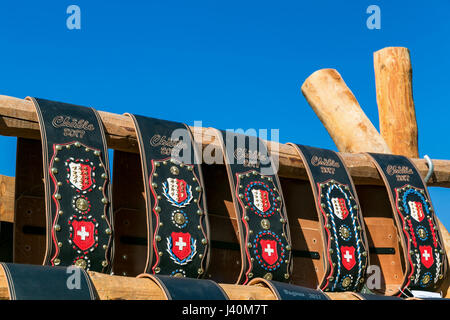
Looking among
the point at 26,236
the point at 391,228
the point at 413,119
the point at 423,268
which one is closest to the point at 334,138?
the point at 413,119

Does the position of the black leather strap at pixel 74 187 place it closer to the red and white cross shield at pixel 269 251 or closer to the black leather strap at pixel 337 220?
the red and white cross shield at pixel 269 251

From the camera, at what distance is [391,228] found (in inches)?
172

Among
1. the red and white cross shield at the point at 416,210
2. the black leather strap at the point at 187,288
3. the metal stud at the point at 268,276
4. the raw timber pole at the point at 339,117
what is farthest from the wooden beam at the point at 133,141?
the black leather strap at the point at 187,288

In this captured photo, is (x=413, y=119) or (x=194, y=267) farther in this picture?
(x=413, y=119)

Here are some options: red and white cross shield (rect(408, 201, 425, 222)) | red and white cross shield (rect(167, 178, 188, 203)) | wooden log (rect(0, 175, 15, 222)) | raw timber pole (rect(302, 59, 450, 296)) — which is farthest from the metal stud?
raw timber pole (rect(302, 59, 450, 296))

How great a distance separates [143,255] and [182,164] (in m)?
0.47

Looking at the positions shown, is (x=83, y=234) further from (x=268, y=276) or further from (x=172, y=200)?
(x=268, y=276)

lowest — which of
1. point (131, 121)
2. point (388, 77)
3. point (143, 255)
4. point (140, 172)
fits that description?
point (143, 255)

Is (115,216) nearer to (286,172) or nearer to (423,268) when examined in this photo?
(286,172)

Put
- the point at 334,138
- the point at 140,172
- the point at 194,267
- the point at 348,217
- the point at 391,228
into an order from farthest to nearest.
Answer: the point at 334,138 → the point at 391,228 → the point at 348,217 → the point at 140,172 → the point at 194,267

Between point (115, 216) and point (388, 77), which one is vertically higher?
point (388, 77)

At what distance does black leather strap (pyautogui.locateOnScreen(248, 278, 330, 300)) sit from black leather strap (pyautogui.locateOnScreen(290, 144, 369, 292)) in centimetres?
47

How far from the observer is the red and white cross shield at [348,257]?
12.7 feet

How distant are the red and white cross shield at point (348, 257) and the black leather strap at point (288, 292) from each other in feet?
1.69
